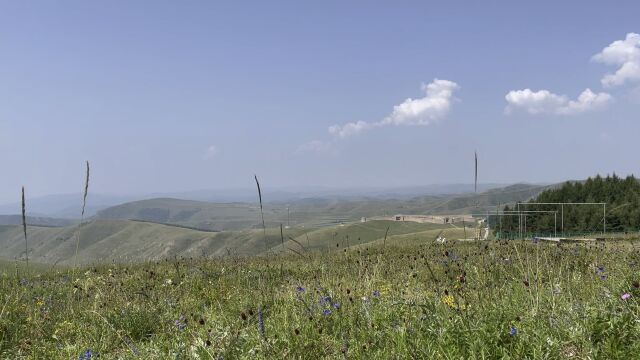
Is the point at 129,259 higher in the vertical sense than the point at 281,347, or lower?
lower

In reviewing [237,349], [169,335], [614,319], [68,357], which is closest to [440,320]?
[614,319]

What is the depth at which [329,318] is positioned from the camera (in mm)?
5059

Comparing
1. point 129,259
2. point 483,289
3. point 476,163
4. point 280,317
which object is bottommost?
point 129,259

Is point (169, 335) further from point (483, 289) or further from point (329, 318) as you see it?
point (483, 289)

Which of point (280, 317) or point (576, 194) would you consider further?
point (576, 194)

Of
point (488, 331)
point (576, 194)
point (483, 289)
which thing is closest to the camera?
point (488, 331)

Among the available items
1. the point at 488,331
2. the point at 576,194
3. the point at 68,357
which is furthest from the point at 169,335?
the point at 576,194

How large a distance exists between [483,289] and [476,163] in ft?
4.53

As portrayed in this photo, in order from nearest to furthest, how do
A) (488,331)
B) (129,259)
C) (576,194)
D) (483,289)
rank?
(488,331)
(483,289)
(129,259)
(576,194)

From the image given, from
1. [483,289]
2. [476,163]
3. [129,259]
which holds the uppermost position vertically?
[476,163]

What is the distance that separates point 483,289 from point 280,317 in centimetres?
226

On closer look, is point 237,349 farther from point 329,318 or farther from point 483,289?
point 483,289

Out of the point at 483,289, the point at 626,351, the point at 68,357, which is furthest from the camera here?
the point at 483,289

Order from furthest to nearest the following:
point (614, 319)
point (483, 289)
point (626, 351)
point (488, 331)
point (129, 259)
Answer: point (129, 259), point (483, 289), point (488, 331), point (614, 319), point (626, 351)
